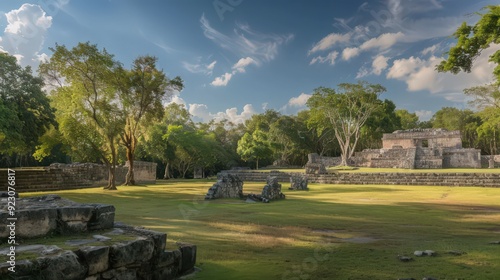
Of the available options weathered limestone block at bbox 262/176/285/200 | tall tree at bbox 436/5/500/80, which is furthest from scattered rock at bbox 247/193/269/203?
tall tree at bbox 436/5/500/80

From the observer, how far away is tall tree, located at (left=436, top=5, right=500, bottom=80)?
10.4 metres

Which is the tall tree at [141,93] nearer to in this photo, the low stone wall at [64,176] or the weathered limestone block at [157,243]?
the low stone wall at [64,176]

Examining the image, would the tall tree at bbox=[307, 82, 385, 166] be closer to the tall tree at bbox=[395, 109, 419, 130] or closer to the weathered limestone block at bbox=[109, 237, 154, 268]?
the tall tree at bbox=[395, 109, 419, 130]

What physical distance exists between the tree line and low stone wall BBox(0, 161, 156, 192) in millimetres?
1252

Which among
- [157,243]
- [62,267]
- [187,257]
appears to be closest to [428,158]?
[187,257]

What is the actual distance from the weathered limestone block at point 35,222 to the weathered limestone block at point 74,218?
3.1 inches

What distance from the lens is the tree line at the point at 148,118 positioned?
15328mm

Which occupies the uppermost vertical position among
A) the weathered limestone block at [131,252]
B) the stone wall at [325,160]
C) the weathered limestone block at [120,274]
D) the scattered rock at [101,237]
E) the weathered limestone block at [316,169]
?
the stone wall at [325,160]

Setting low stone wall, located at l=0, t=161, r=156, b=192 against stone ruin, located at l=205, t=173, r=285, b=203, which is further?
low stone wall, located at l=0, t=161, r=156, b=192

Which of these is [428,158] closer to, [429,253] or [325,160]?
[325,160]

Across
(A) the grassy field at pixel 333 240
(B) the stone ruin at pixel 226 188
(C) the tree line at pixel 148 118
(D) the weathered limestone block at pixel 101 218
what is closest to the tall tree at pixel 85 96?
(C) the tree line at pixel 148 118

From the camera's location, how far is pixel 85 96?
21.1m

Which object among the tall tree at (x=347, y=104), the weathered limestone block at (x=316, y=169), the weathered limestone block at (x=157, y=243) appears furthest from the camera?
the tall tree at (x=347, y=104)

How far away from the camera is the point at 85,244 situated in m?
3.80
